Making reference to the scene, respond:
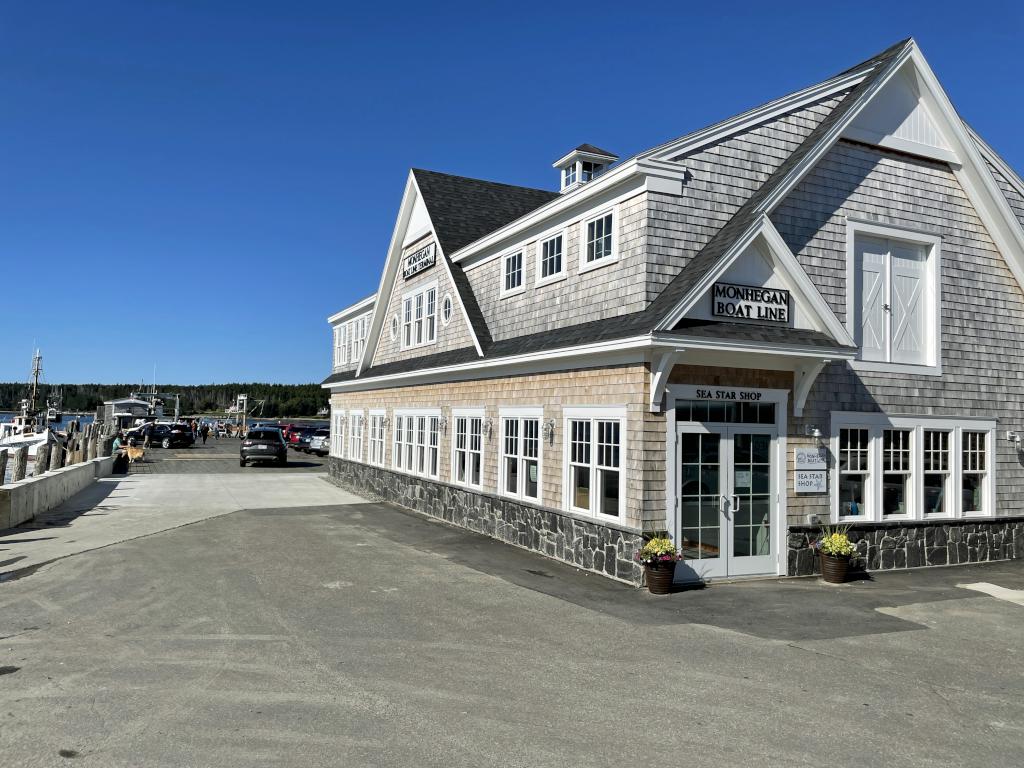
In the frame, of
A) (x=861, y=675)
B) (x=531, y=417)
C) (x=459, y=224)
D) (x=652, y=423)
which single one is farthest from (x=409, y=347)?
(x=861, y=675)

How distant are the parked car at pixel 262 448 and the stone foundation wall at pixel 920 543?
96.1ft

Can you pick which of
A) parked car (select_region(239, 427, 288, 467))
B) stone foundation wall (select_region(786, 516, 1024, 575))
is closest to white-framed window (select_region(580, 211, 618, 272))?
stone foundation wall (select_region(786, 516, 1024, 575))

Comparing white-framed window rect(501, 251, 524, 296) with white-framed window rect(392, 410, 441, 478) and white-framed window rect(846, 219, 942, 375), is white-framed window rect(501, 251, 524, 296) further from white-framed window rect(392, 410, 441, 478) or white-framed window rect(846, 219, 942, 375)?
white-framed window rect(846, 219, 942, 375)

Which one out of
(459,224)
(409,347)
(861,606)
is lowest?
(861,606)

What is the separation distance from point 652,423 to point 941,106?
894 cm

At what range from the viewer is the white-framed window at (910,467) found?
1352cm

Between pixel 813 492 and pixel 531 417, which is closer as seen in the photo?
pixel 813 492

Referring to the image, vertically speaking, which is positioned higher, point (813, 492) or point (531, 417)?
point (531, 417)

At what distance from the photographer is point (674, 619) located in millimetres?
9773

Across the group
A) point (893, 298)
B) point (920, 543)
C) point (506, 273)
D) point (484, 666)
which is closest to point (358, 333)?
point (506, 273)

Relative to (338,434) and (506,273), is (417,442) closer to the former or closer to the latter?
(506,273)

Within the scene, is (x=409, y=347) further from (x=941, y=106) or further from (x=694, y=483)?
(x=941, y=106)

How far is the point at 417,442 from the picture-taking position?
2175 cm

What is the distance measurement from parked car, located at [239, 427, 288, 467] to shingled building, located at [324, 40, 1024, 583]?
70.0 feet
